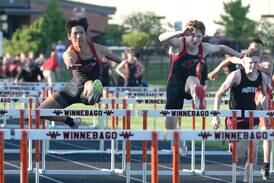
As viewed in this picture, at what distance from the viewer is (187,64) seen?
14.2 meters

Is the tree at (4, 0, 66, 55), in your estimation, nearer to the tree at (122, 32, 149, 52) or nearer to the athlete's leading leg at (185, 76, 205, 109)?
the tree at (122, 32, 149, 52)

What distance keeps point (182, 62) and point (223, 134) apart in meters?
4.14

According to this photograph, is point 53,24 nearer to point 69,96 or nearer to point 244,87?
point 69,96

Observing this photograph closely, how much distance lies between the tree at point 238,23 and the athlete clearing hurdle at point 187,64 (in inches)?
1546

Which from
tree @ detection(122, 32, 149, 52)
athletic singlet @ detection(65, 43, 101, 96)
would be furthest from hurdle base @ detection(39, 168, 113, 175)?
tree @ detection(122, 32, 149, 52)

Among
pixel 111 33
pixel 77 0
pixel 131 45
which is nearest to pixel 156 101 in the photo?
pixel 131 45

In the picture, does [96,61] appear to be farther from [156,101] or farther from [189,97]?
[156,101]

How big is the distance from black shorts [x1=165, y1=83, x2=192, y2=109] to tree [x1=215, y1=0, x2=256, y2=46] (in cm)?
3927

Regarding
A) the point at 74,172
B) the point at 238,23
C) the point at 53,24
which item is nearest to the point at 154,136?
the point at 74,172

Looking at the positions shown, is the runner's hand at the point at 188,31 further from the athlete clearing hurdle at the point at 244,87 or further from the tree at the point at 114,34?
the tree at the point at 114,34

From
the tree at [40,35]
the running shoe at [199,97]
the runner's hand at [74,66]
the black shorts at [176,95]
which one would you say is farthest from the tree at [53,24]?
the running shoe at [199,97]

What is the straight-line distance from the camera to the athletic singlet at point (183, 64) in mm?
14211

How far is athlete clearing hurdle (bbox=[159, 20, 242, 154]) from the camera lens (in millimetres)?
13953

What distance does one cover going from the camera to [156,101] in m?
16.3
